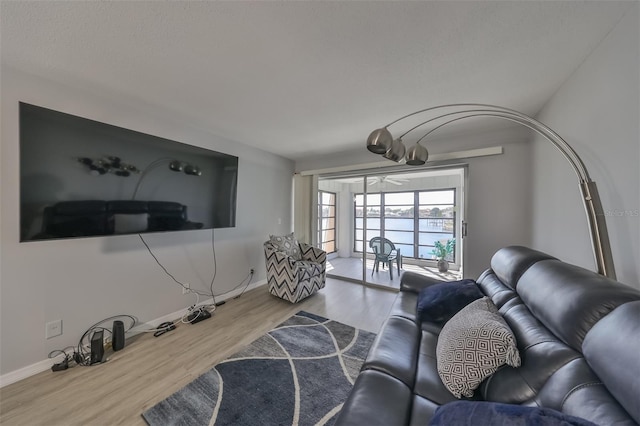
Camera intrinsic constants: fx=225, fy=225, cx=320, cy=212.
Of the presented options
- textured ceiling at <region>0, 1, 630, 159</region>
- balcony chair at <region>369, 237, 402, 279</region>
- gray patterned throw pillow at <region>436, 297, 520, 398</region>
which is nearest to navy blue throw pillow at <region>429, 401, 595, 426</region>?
gray patterned throw pillow at <region>436, 297, 520, 398</region>

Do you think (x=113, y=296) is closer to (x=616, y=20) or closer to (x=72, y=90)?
(x=72, y=90)

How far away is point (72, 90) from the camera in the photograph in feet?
6.48

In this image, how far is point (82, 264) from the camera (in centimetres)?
204

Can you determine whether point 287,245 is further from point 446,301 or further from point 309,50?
point 309,50

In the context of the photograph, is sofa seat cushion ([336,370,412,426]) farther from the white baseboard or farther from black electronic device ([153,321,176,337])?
the white baseboard

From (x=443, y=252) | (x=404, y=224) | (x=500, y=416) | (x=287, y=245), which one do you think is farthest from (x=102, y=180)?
(x=443, y=252)

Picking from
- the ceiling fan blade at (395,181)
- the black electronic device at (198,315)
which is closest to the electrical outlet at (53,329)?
the black electronic device at (198,315)

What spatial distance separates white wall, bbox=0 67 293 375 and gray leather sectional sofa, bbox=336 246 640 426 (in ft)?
8.13

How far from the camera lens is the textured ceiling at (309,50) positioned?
48.1 inches

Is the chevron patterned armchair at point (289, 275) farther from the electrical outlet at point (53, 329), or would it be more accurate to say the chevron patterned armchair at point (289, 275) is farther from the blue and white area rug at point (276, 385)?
the electrical outlet at point (53, 329)

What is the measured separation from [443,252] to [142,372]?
5.03 m

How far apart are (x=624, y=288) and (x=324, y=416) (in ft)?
5.33

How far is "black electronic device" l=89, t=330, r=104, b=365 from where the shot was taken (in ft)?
6.23

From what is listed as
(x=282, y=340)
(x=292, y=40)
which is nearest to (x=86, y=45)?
(x=292, y=40)
